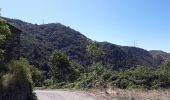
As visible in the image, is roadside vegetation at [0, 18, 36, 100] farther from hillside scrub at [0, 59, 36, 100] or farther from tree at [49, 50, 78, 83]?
tree at [49, 50, 78, 83]

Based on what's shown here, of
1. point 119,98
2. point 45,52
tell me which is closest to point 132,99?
point 119,98

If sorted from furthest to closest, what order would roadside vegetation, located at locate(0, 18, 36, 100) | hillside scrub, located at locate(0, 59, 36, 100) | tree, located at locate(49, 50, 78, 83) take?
tree, located at locate(49, 50, 78, 83) → roadside vegetation, located at locate(0, 18, 36, 100) → hillside scrub, located at locate(0, 59, 36, 100)

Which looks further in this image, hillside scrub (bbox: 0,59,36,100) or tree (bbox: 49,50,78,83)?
tree (bbox: 49,50,78,83)

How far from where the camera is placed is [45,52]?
17638cm

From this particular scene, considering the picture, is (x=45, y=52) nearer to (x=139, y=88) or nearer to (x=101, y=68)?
(x=101, y=68)

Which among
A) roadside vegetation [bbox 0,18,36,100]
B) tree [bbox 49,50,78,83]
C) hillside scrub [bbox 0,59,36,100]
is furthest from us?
tree [bbox 49,50,78,83]

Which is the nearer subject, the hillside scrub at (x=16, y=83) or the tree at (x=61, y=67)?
the hillside scrub at (x=16, y=83)

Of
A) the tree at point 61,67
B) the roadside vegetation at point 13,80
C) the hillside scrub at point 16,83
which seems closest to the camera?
the hillside scrub at point 16,83

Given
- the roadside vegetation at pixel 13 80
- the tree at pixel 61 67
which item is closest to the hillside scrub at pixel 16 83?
the roadside vegetation at pixel 13 80

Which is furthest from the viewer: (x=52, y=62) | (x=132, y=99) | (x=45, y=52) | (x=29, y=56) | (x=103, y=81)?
(x=45, y=52)

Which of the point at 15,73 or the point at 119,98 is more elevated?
the point at 15,73

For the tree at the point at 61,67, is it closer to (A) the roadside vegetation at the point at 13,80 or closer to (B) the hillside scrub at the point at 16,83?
(B) the hillside scrub at the point at 16,83

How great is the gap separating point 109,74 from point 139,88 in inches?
386

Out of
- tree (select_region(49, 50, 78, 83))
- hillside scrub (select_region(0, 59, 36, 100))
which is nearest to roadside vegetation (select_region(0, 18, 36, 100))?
hillside scrub (select_region(0, 59, 36, 100))
